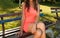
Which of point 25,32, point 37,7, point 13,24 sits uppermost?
point 37,7

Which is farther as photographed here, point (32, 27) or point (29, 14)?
point (29, 14)

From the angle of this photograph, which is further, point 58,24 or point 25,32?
point 58,24

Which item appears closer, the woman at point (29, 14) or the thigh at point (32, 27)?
the thigh at point (32, 27)

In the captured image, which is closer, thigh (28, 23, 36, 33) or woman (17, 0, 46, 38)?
thigh (28, 23, 36, 33)

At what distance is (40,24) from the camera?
14.2 feet

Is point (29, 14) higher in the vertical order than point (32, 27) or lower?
higher

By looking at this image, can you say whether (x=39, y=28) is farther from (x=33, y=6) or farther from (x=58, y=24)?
(x=58, y=24)

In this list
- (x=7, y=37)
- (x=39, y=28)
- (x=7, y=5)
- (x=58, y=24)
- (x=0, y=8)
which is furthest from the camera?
(x=7, y=5)

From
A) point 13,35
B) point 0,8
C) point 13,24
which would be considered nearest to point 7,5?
point 0,8

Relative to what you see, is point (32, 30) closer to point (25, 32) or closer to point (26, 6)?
point (25, 32)

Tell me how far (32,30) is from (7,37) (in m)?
2.52

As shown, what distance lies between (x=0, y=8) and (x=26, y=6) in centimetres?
953

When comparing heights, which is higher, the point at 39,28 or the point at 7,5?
the point at 39,28

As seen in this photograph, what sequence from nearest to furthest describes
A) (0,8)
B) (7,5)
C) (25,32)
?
(25,32), (0,8), (7,5)
